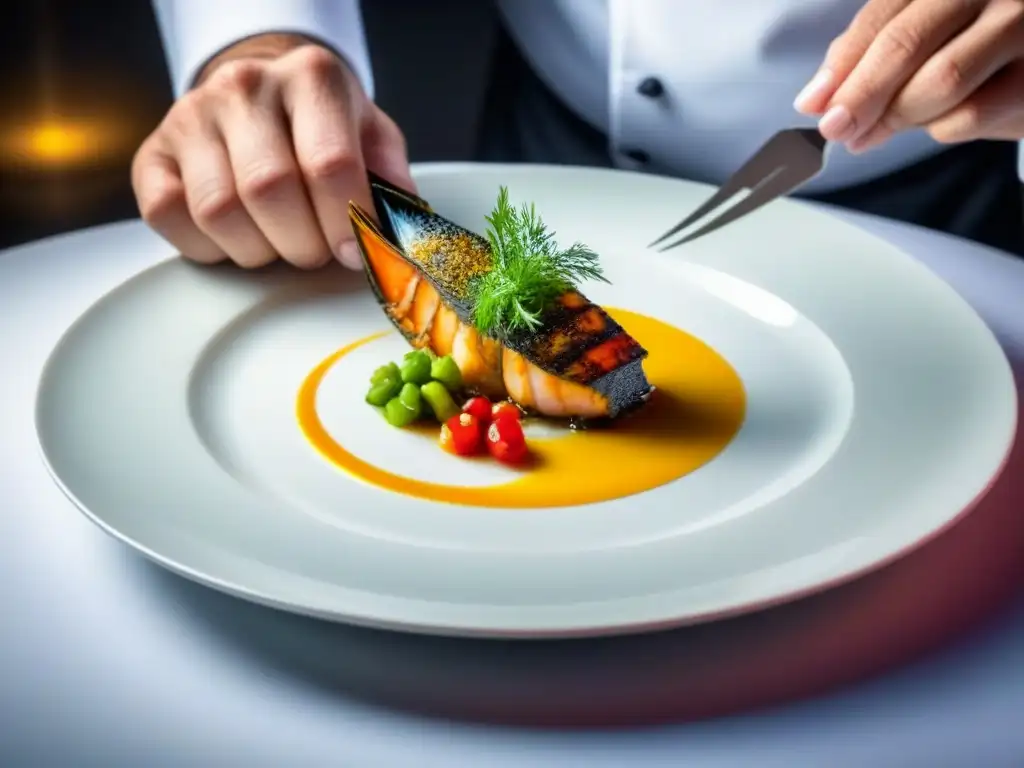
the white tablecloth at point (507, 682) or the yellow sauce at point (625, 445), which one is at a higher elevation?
the yellow sauce at point (625, 445)

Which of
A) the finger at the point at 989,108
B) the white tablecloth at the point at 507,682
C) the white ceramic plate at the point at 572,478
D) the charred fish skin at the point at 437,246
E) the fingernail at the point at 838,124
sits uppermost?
the finger at the point at 989,108

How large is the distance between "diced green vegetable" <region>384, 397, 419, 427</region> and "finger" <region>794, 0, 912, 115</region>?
62 centimetres

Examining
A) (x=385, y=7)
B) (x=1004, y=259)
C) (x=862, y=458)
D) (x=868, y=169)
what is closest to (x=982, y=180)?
(x=868, y=169)

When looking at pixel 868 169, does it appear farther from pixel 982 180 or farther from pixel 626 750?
pixel 626 750

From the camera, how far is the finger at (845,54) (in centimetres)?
149

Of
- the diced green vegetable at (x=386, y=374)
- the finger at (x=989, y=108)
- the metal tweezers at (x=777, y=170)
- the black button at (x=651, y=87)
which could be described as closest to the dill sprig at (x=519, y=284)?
the diced green vegetable at (x=386, y=374)

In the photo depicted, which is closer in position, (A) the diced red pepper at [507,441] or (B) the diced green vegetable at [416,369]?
(A) the diced red pepper at [507,441]

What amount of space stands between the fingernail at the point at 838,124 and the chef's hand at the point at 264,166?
0.63 m

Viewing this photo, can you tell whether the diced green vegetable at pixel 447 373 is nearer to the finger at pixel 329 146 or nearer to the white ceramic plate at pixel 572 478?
the white ceramic plate at pixel 572 478

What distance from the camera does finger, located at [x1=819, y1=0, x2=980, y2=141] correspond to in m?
1.44

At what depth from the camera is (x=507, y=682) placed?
3.14ft

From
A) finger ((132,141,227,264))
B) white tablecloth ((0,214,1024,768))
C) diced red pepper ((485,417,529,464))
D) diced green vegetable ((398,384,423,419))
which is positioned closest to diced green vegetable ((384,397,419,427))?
diced green vegetable ((398,384,423,419))

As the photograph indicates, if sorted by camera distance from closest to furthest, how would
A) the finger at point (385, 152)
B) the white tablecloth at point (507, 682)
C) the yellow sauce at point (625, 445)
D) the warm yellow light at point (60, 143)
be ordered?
1. the white tablecloth at point (507, 682)
2. the yellow sauce at point (625, 445)
3. the finger at point (385, 152)
4. the warm yellow light at point (60, 143)

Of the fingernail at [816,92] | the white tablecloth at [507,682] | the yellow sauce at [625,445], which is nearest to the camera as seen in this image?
the white tablecloth at [507,682]
